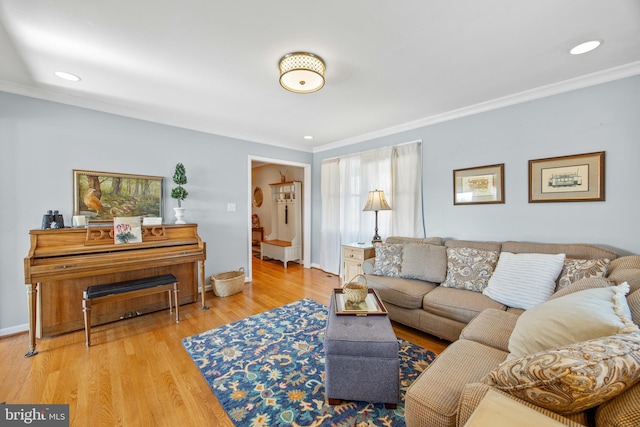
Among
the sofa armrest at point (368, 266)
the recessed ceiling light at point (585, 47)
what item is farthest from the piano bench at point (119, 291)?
the recessed ceiling light at point (585, 47)

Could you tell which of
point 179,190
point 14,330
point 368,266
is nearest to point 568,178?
point 368,266

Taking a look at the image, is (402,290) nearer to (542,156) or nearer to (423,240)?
(423,240)

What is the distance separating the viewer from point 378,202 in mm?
3518

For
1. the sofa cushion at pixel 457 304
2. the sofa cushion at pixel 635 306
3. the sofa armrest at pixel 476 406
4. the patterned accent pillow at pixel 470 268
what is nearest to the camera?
the sofa armrest at pixel 476 406

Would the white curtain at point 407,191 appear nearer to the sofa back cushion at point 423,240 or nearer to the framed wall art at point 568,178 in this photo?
the sofa back cushion at point 423,240

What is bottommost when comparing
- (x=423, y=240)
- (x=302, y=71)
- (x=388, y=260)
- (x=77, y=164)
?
(x=388, y=260)

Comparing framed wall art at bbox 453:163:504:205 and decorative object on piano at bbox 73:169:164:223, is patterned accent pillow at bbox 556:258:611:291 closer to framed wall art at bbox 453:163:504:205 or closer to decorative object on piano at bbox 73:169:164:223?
framed wall art at bbox 453:163:504:205

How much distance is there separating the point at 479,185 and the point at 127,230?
408cm

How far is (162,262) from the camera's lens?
2.75m

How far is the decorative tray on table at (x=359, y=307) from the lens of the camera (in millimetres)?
1839

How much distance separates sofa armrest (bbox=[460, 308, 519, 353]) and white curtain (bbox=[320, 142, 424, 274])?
66.0 inches

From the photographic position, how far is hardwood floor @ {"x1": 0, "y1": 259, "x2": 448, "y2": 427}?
5.02ft

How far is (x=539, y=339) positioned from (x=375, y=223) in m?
2.82

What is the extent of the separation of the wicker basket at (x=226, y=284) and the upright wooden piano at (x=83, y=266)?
1.73 feet
